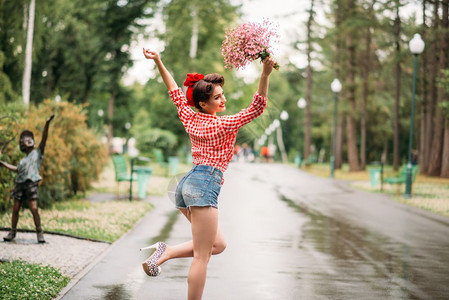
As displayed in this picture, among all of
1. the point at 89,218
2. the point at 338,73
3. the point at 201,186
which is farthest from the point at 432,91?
the point at 201,186

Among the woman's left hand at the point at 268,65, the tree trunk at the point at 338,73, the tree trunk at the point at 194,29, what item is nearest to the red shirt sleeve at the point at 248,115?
the woman's left hand at the point at 268,65

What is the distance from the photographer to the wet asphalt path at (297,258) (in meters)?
6.33

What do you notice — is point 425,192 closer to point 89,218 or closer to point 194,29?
point 89,218

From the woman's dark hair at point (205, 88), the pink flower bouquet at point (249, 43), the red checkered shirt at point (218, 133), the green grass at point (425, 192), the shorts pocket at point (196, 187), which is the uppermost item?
the pink flower bouquet at point (249, 43)

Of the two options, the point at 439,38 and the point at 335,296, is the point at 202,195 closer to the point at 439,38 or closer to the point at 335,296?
the point at 335,296

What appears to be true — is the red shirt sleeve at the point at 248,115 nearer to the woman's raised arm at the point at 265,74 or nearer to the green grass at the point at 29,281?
the woman's raised arm at the point at 265,74

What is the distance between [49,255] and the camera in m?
7.93

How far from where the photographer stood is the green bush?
12.6 meters

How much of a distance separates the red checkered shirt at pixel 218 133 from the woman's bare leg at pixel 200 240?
13.9 inches

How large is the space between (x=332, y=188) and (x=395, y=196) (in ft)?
12.9

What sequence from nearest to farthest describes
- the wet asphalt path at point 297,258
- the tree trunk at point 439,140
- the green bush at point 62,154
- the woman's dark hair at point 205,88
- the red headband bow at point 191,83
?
1. the woman's dark hair at point 205,88
2. the red headband bow at point 191,83
3. the wet asphalt path at point 297,258
4. the green bush at point 62,154
5. the tree trunk at point 439,140

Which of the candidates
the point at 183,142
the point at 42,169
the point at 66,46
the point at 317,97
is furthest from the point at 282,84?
the point at 42,169

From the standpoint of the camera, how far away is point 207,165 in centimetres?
461

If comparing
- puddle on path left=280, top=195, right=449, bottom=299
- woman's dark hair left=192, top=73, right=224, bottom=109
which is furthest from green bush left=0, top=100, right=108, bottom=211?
woman's dark hair left=192, top=73, right=224, bottom=109
